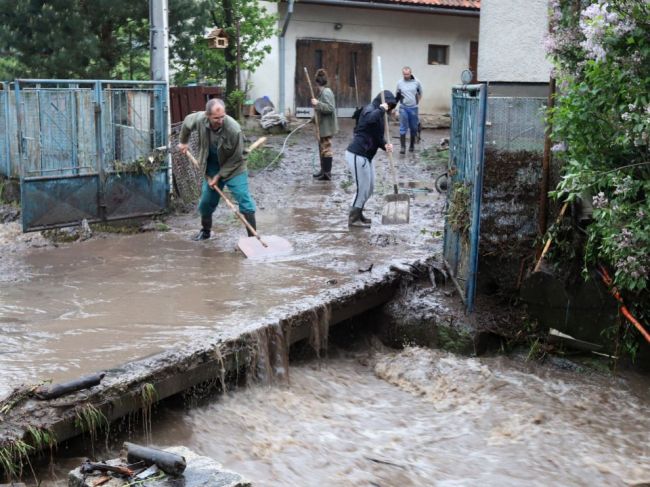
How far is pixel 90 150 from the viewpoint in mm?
9414

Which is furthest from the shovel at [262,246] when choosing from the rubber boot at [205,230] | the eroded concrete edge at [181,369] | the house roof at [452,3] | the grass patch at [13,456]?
the house roof at [452,3]

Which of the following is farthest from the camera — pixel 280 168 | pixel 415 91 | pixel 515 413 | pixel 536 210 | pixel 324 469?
pixel 415 91

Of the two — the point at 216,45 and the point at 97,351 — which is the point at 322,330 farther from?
the point at 216,45

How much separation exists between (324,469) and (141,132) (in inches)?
243

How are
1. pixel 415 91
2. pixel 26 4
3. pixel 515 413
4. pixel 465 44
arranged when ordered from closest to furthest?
pixel 515 413
pixel 26 4
pixel 415 91
pixel 465 44

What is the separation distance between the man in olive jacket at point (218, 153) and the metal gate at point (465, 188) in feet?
7.88

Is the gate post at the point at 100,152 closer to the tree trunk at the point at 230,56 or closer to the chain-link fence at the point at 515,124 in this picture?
the chain-link fence at the point at 515,124

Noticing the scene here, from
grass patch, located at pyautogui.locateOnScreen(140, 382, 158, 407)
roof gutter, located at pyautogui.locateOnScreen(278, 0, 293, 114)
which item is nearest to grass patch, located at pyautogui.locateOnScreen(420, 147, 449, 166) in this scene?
roof gutter, located at pyautogui.locateOnScreen(278, 0, 293, 114)

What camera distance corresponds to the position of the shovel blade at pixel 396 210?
961 cm

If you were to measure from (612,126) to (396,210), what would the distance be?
4.14m

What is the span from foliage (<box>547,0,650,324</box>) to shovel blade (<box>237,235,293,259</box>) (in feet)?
10.5

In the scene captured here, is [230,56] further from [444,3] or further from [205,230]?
[205,230]

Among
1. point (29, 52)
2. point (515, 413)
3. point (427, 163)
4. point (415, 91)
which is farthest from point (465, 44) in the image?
point (515, 413)

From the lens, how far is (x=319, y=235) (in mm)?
9172
